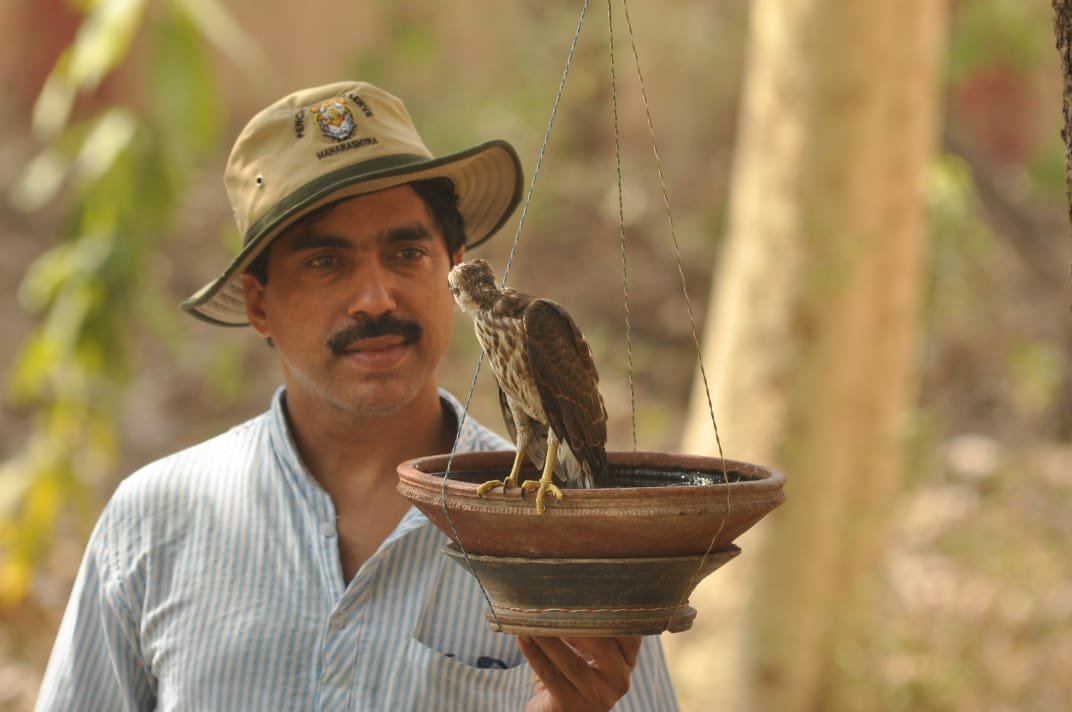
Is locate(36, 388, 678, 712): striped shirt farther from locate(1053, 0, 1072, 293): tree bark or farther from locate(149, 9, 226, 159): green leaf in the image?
locate(149, 9, 226, 159): green leaf

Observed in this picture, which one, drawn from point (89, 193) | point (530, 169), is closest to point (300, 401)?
point (89, 193)

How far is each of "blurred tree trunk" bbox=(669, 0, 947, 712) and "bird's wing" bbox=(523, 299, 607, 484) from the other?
11.0 ft

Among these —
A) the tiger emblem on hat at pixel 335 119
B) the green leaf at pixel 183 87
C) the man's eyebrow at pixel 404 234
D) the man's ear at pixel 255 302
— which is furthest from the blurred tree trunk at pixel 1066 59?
the green leaf at pixel 183 87

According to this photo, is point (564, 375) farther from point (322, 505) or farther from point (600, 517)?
point (322, 505)

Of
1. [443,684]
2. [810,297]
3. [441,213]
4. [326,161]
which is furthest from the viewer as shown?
[810,297]

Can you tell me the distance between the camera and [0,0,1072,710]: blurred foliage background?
5914mm

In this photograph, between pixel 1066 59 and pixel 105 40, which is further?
pixel 105 40

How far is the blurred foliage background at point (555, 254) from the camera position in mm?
5914

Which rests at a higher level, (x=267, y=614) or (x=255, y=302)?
(x=255, y=302)

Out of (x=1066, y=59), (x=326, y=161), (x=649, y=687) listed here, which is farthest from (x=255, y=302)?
(x=1066, y=59)

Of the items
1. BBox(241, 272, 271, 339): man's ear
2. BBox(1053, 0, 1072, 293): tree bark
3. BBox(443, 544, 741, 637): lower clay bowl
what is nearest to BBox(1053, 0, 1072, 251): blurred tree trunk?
BBox(1053, 0, 1072, 293): tree bark

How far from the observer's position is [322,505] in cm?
248

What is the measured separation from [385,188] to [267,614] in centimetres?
Result: 81

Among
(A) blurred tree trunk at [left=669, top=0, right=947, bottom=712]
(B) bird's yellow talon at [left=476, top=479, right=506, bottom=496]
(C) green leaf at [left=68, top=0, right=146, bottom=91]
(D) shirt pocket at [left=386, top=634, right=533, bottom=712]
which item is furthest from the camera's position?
(A) blurred tree trunk at [left=669, top=0, right=947, bottom=712]
